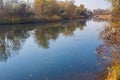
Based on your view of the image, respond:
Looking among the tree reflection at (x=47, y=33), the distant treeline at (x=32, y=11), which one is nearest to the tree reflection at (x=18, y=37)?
the tree reflection at (x=47, y=33)

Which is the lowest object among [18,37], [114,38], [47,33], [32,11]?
[47,33]

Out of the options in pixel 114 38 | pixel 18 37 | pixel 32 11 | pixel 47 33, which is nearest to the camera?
pixel 114 38

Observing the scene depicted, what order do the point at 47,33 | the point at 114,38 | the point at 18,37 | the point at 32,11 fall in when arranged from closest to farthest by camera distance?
the point at 114,38 → the point at 18,37 → the point at 47,33 → the point at 32,11

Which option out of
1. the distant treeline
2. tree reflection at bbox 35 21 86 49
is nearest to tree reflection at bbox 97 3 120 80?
tree reflection at bbox 35 21 86 49

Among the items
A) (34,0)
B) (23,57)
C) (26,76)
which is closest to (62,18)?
(34,0)

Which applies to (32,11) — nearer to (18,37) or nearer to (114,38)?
(18,37)

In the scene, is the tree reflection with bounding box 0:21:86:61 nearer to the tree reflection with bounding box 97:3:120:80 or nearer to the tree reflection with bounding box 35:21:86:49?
the tree reflection with bounding box 35:21:86:49

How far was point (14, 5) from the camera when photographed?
52.3m

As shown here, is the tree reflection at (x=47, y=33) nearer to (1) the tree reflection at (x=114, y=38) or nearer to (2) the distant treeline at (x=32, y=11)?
(1) the tree reflection at (x=114, y=38)

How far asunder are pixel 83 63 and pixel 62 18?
58.6 m

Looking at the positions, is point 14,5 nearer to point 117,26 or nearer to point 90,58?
point 90,58

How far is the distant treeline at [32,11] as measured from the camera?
50281mm

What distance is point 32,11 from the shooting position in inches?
2330

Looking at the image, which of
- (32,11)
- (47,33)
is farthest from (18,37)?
(32,11)
